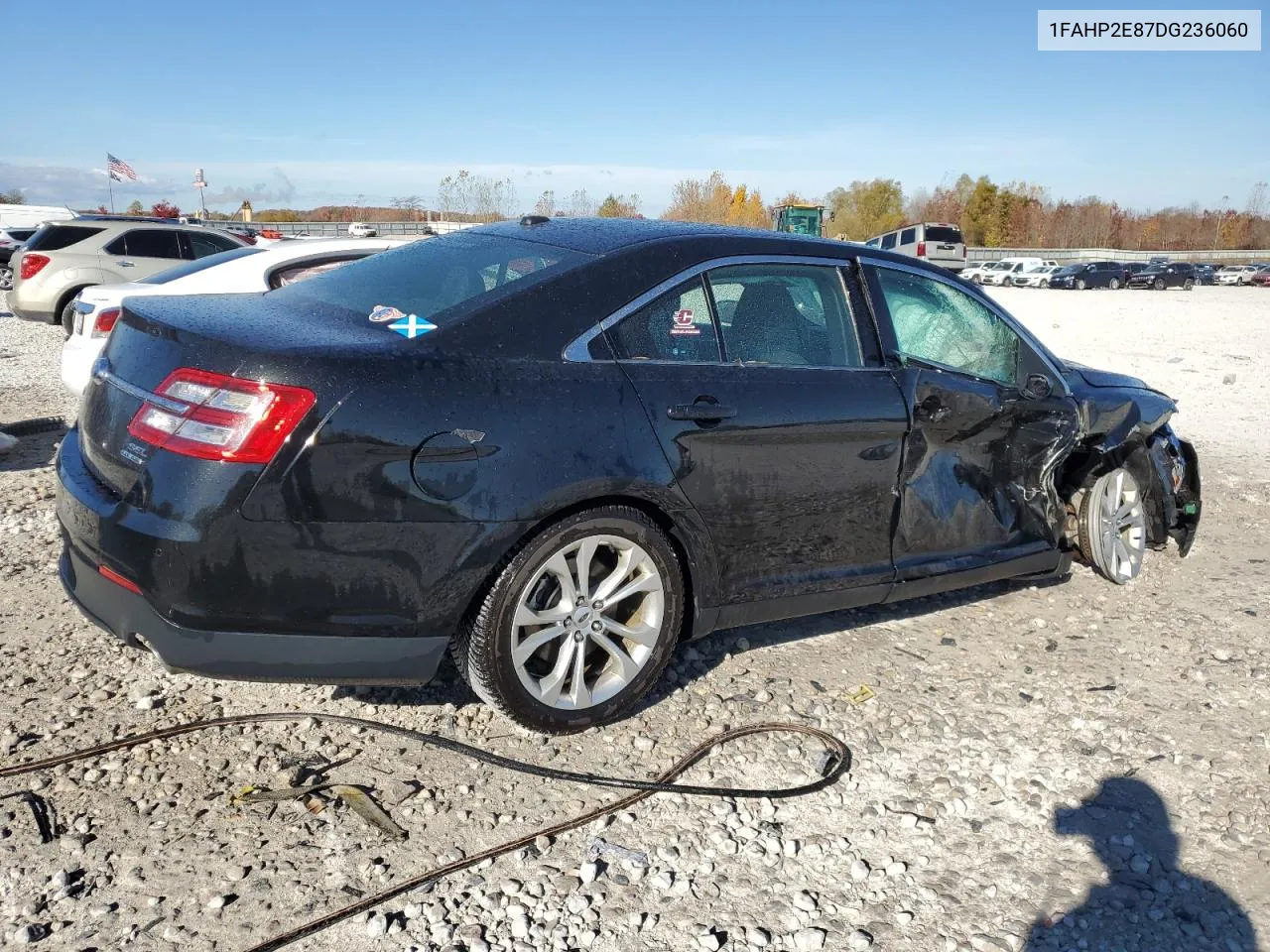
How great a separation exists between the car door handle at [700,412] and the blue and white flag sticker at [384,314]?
3.02 feet

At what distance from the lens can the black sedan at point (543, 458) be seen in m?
2.89

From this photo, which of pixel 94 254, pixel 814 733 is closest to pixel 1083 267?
pixel 94 254

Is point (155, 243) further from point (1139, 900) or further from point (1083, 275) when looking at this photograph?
point (1083, 275)

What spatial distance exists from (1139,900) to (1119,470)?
10.0ft

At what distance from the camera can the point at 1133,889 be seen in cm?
287

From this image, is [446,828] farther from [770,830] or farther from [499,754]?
[770,830]

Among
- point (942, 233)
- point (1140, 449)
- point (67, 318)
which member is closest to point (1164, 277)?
point (942, 233)

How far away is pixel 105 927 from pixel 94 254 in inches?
544

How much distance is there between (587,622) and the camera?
3441 millimetres

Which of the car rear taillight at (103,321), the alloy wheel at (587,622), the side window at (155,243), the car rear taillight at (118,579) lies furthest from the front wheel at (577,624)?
the side window at (155,243)

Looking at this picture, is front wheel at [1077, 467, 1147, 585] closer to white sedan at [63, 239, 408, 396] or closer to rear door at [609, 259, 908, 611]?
rear door at [609, 259, 908, 611]

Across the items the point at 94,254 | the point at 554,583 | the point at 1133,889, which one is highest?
the point at 94,254

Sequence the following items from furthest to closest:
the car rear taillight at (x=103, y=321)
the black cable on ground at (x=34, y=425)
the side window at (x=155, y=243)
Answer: the side window at (x=155, y=243), the black cable on ground at (x=34, y=425), the car rear taillight at (x=103, y=321)

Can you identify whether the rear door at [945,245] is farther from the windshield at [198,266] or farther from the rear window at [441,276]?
the rear window at [441,276]
